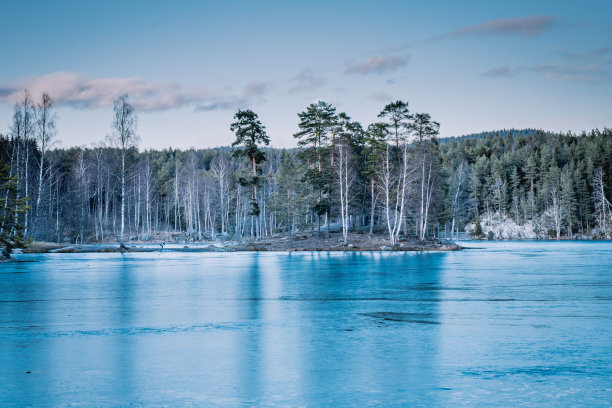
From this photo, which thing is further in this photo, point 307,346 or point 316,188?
point 316,188

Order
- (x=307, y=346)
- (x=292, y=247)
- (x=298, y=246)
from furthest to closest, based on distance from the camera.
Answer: (x=298, y=246) → (x=292, y=247) → (x=307, y=346)

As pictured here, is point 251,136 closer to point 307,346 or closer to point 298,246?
point 298,246

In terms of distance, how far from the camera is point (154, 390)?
22.1 feet

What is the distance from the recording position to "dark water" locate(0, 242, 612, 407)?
6562mm

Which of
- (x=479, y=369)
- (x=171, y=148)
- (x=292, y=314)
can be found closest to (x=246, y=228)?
(x=292, y=314)

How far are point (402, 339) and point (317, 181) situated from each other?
159ft

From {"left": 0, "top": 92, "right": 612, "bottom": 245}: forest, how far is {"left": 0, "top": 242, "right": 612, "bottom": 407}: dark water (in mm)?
26079

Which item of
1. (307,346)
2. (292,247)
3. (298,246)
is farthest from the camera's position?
(298,246)

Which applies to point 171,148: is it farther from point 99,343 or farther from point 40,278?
point 99,343

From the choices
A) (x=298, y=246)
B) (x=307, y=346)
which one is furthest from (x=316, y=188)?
(x=307, y=346)

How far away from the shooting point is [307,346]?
9.51m

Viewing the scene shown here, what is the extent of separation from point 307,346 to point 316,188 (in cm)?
5028

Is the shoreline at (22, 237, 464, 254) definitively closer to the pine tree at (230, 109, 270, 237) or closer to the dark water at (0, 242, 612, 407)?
the pine tree at (230, 109, 270, 237)

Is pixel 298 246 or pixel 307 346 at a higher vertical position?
pixel 298 246
